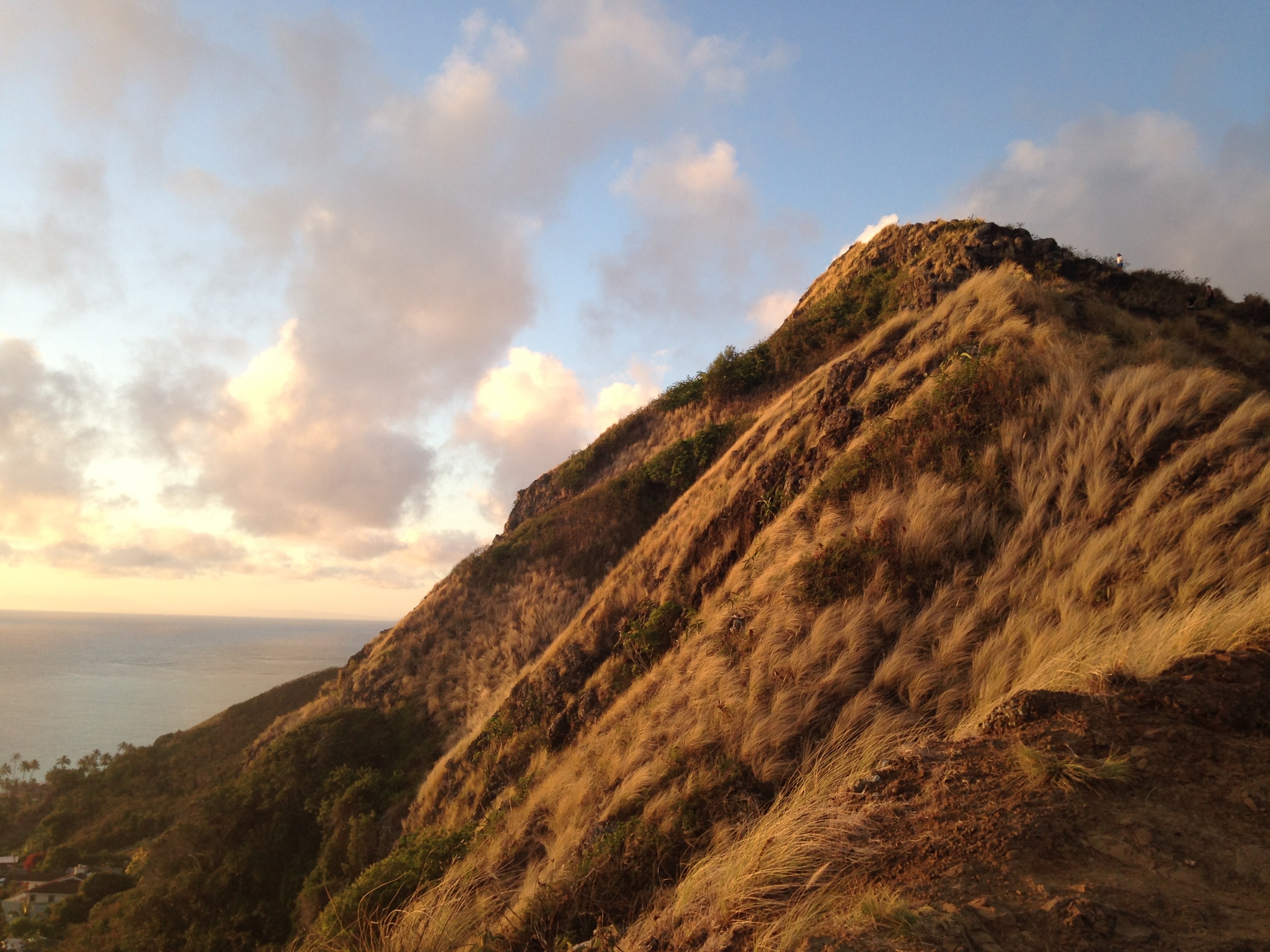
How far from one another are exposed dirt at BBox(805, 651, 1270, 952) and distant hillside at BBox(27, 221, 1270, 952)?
3 centimetres

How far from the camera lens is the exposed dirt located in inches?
110

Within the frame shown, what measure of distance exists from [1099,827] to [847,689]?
2979 mm

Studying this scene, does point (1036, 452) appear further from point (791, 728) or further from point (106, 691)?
point (106, 691)

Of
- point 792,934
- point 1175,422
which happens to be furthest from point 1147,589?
point 792,934

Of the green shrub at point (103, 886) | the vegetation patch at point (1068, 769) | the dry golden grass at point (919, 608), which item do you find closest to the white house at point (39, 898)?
the green shrub at point (103, 886)

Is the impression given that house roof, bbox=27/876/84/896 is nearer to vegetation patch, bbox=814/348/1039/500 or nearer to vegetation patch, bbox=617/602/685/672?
vegetation patch, bbox=617/602/685/672

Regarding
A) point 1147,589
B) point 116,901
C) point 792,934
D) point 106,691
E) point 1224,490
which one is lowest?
point 106,691

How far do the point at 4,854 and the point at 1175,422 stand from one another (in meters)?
38.5

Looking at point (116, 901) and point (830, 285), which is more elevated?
point (830, 285)

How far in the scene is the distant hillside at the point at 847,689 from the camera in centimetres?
384

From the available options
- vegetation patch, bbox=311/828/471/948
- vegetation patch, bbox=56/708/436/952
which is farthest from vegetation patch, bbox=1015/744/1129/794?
vegetation patch, bbox=56/708/436/952

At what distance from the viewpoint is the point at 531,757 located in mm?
10578

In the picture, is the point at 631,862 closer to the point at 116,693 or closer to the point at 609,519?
the point at 609,519

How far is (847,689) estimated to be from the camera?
638 centimetres
